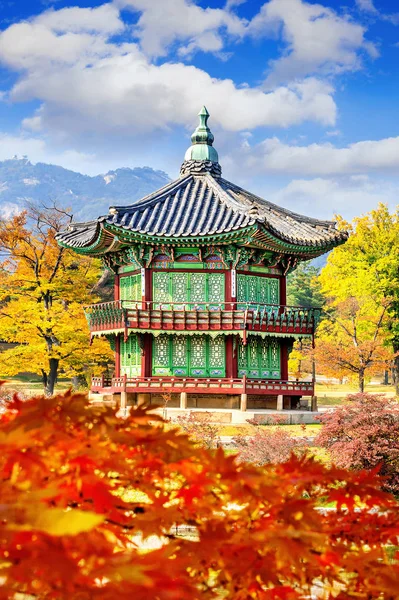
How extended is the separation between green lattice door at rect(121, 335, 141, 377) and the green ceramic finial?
8743mm

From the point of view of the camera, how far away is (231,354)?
88.0ft

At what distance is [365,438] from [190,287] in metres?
14.2

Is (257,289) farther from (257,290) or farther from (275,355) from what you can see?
(275,355)

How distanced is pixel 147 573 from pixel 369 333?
35.0 m

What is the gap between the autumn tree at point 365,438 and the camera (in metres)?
13.4

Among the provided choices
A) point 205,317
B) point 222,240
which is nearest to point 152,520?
point 205,317

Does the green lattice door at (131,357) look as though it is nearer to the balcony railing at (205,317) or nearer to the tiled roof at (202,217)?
the balcony railing at (205,317)

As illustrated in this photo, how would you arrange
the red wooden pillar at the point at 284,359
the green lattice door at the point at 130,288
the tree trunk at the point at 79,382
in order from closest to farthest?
the green lattice door at the point at 130,288 → the red wooden pillar at the point at 284,359 → the tree trunk at the point at 79,382

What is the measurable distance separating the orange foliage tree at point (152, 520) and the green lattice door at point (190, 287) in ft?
75.8

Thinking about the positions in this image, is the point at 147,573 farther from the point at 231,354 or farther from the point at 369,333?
the point at 369,333

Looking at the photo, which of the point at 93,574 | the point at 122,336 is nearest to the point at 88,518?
the point at 93,574

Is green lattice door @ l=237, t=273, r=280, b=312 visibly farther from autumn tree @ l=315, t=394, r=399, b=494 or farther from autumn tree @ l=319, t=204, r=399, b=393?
autumn tree @ l=315, t=394, r=399, b=494

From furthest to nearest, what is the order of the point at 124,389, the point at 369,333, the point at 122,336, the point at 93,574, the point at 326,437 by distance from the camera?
the point at 369,333 < the point at 122,336 < the point at 124,389 < the point at 326,437 < the point at 93,574

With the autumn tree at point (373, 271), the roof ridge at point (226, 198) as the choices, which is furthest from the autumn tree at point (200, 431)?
the autumn tree at point (373, 271)
